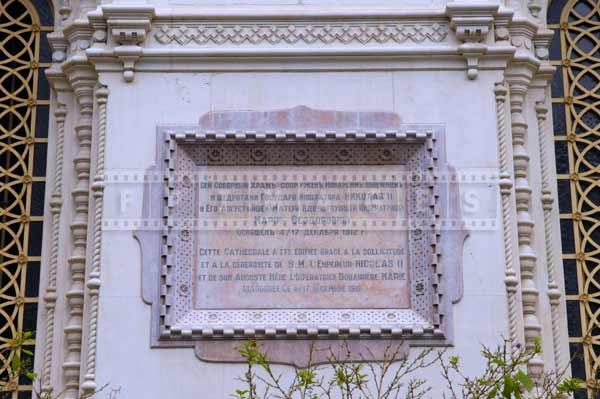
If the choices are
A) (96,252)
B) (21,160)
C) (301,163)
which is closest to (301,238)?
(301,163)

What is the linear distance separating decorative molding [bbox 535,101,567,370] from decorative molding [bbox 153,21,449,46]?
1711mm

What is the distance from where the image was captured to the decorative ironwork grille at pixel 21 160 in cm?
1419

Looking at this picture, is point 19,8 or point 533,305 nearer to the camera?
point 533,305

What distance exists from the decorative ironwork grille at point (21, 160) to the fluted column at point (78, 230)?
719mm

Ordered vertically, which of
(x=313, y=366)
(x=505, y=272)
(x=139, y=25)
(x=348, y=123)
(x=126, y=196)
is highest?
(x=139, y=25)

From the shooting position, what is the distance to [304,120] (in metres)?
13.9

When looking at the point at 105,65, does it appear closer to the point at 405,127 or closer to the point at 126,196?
the point at 126,196

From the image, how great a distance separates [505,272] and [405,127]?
2.03 metres

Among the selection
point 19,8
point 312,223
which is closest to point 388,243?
point 312,223

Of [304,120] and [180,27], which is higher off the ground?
[180,27]

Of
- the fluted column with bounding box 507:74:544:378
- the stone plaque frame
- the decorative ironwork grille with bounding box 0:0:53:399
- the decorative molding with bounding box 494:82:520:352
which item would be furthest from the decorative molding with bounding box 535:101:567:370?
the decorative ironwork grille with bounding box 0:0:53:399

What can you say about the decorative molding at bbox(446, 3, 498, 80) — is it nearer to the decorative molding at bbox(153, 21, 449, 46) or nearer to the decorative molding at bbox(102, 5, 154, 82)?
the decorative molding at bbox(153, 21, 449, 46)

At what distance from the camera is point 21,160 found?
14.7 m

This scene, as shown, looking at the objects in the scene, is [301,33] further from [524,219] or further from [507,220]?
[524,219]
